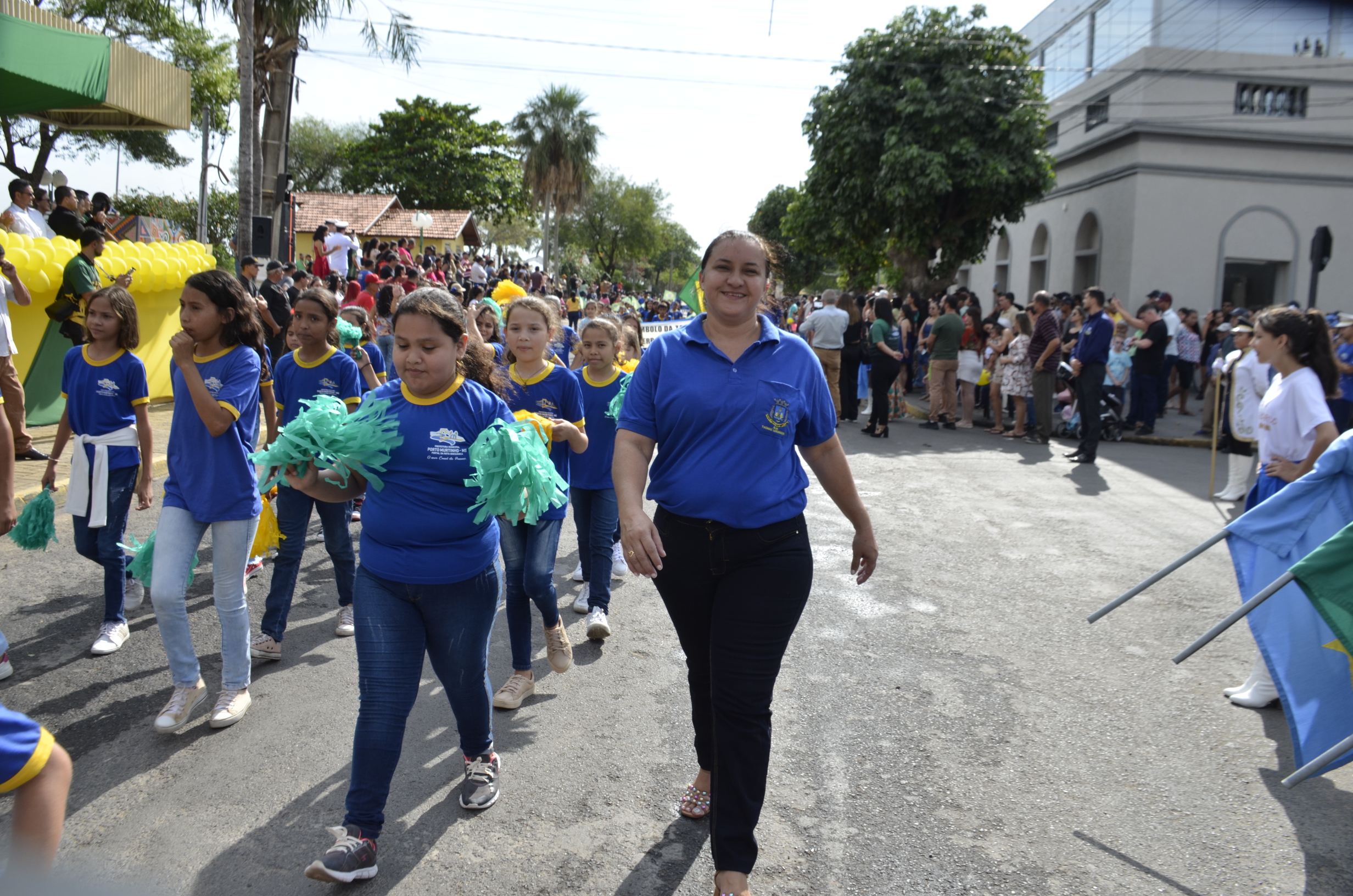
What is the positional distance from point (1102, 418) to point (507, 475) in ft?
40.8

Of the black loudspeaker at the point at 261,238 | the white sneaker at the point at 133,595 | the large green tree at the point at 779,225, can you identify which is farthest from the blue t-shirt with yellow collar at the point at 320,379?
the large green tree at the point at 779,225

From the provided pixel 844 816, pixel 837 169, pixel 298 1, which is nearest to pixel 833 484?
pixel 844 816

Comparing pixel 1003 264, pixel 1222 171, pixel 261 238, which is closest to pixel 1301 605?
pixel 261 238

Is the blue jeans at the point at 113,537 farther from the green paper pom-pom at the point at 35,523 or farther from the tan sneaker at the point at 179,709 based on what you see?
the tan sneaker at the point at 179,709

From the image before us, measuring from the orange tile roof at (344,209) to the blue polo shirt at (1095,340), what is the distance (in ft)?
122

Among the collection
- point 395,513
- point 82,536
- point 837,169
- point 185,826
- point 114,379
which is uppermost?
point 837,169

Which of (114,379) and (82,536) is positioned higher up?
(114,379)

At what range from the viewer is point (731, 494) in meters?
2.75

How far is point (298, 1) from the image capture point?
1862 cm

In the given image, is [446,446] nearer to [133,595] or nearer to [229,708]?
[229,708]

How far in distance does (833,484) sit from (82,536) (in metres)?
3.93

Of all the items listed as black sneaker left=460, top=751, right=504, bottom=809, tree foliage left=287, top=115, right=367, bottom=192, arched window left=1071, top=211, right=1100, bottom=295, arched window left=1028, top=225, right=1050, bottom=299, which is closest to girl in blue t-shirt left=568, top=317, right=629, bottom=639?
black sneaker left=460, top=751, right=504, bottom=809

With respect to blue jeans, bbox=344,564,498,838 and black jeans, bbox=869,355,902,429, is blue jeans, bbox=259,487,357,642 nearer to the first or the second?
blue jeans, bbox=344,564,498,838

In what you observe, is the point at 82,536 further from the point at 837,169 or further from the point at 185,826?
the point at 837,169
